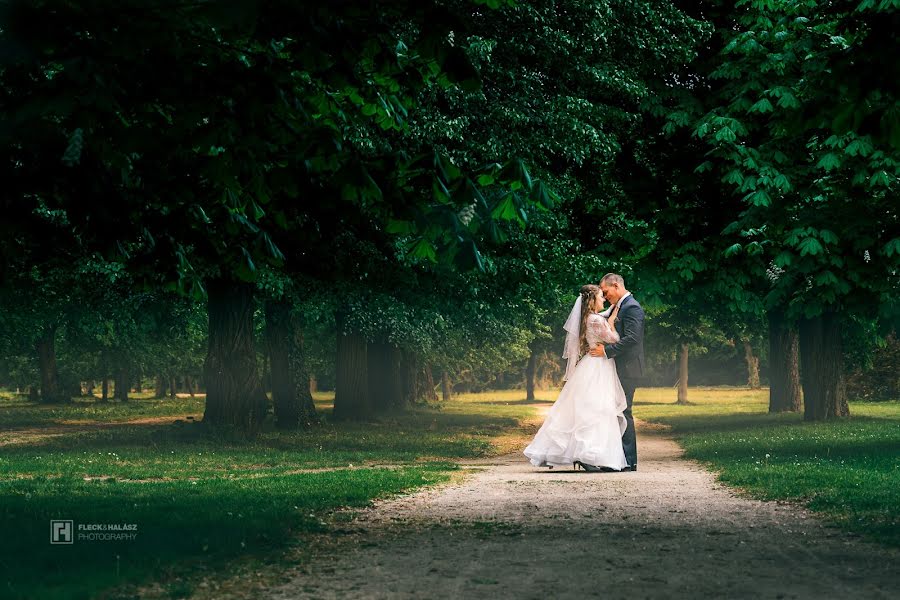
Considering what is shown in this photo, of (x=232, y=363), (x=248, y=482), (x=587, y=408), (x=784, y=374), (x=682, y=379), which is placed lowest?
(x=248, y=482)

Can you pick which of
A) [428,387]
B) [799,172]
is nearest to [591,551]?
[799,172]

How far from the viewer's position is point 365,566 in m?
6.71

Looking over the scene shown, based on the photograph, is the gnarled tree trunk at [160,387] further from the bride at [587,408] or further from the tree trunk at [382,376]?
the bride at [587,408]

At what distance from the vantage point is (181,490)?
1134 centimetres

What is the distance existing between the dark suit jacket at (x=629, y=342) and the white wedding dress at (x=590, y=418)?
0.35ft

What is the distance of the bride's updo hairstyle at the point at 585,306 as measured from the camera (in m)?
13.9

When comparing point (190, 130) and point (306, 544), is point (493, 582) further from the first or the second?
point (190, 130)

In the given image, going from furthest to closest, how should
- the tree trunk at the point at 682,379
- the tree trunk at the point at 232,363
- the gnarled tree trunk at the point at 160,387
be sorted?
1. the gnarled tree trunk at the point at 160,387
2. the tree trunk at the point at 682,379
3. the tree trunk at the point at 232,363

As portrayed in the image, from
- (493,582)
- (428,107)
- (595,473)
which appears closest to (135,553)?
(493,582)

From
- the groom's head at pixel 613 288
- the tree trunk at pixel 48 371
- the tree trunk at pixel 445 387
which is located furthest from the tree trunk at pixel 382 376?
the tree trunk at pixel 445 387

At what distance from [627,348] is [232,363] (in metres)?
9.35

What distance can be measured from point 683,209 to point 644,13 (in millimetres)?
4134

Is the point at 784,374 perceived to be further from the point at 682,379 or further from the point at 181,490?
the point at 181,490

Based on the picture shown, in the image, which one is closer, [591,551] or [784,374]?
[591,551]
